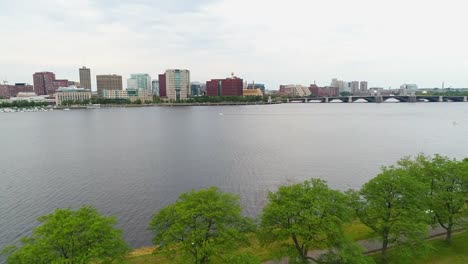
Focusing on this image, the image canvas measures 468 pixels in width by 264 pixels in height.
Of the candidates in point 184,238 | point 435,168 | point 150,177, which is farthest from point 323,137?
point 184,238

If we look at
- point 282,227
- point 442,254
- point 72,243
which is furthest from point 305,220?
point 72,243

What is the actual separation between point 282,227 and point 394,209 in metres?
6.35

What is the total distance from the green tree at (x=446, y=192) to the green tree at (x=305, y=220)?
19.8 ft

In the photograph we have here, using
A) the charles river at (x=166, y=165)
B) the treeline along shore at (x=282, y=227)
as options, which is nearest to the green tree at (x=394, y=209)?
the treeline along shore at (x=282, y=227)

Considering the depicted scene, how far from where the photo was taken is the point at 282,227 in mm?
17125

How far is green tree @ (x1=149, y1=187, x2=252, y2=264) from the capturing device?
15.8 meters

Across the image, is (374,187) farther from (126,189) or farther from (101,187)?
(101,187)

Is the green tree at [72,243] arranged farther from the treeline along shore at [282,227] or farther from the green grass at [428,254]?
the green grass at [428,254]

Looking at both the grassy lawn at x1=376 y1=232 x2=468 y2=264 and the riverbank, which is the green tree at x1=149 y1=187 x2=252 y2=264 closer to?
the riverbank

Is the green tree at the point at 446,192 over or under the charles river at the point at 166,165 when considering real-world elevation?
over

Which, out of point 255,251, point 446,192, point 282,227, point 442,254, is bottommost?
point 255,251

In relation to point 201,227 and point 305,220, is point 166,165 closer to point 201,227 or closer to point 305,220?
point 201,227

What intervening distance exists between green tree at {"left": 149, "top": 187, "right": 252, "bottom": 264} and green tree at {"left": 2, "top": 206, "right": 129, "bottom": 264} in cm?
236

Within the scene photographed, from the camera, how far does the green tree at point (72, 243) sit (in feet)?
45.5
